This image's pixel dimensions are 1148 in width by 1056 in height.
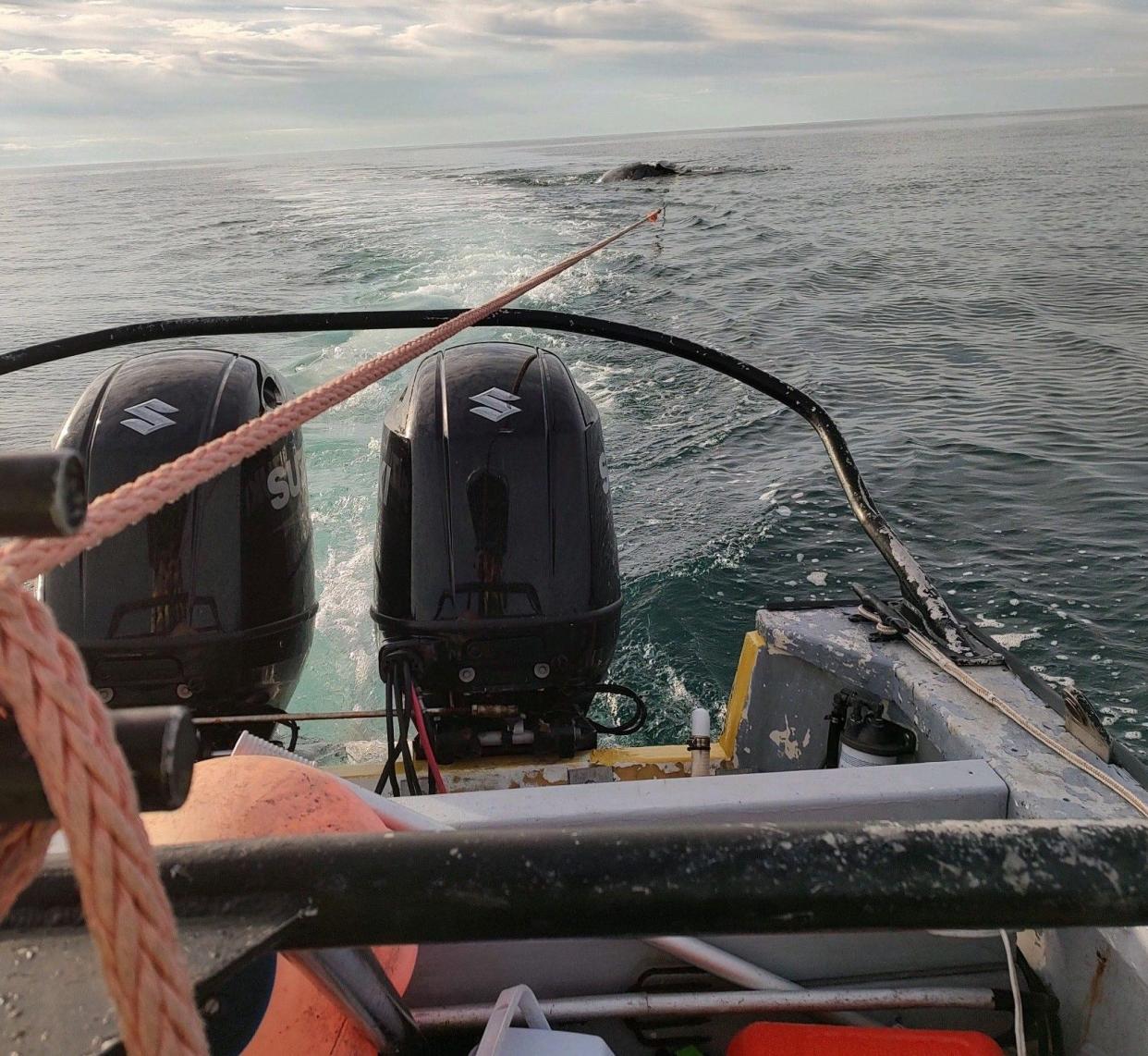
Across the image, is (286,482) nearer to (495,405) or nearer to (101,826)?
(495,405)

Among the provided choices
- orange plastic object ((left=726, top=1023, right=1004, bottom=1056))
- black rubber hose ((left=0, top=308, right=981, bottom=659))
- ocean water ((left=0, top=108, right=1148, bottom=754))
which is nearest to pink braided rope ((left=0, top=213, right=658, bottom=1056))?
orange plastic object ((left=726, top=1023, right=1004, bottom=1056))

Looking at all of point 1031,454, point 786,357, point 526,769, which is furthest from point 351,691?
point 786,357

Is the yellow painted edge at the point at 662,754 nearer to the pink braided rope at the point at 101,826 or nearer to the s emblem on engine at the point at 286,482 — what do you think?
the s emblem on engine at the point at 286,482

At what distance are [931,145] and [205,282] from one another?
58.8m

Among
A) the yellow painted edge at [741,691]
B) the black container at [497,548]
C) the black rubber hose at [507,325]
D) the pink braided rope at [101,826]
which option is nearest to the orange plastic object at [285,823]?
the pink braided rope at [101,826]

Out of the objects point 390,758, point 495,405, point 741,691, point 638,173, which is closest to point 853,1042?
point 390,758

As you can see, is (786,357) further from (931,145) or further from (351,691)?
(931,145)

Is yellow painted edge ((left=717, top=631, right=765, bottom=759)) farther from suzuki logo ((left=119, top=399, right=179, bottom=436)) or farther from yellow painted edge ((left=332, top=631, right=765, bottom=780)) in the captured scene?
suzuki logo ((left=119, top=399, right=179, bottom=436))

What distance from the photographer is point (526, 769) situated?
2.59 m

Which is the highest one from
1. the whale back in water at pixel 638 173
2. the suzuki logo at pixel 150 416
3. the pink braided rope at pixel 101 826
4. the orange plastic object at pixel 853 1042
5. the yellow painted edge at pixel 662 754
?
the whale back in water at pixel 638 173

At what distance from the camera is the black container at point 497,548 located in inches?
100

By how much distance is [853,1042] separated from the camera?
4.91 feet

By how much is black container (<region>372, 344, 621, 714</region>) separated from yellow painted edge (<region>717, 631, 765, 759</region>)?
497mm

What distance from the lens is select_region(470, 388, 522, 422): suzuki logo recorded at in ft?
8.81
